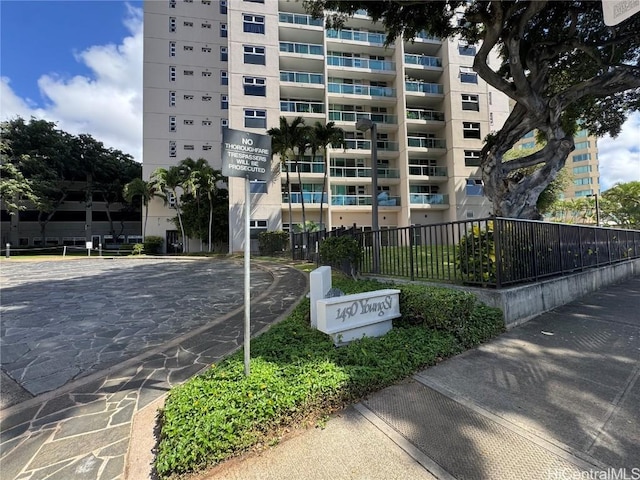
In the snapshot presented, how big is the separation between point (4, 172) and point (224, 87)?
22.8 meters

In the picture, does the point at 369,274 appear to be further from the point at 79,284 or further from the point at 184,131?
the point at 184,131

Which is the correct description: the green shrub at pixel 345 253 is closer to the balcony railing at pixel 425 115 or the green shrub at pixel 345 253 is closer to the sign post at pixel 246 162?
the sign post at pixel 246 162

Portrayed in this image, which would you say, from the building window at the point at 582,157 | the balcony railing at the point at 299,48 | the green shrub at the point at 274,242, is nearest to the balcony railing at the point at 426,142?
the balcony railing at the point at 299,48

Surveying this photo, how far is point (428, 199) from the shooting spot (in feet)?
84.7

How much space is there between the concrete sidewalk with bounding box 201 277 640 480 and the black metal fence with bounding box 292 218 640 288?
5.83ft

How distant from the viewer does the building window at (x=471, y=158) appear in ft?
84.2

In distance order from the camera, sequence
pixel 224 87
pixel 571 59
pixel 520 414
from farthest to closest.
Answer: pixel 224 87 < pixel 571 59 < pixel 520 414

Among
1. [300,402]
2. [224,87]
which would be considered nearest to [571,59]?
[300,402]

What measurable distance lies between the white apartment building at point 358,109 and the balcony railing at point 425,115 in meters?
0.09

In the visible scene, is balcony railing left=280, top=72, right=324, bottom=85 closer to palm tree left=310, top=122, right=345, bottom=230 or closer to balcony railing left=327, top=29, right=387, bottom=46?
balcony railing left=327, top=29, right=387, bottom=46

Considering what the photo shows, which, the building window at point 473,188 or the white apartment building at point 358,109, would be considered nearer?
the white apartment building at point 358,109

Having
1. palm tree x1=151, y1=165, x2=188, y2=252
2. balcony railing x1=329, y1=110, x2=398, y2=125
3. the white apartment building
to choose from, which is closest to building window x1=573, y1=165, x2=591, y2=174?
the white apartment building

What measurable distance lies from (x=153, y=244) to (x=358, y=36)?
25.8 meters

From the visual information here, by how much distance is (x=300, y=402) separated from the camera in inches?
110
